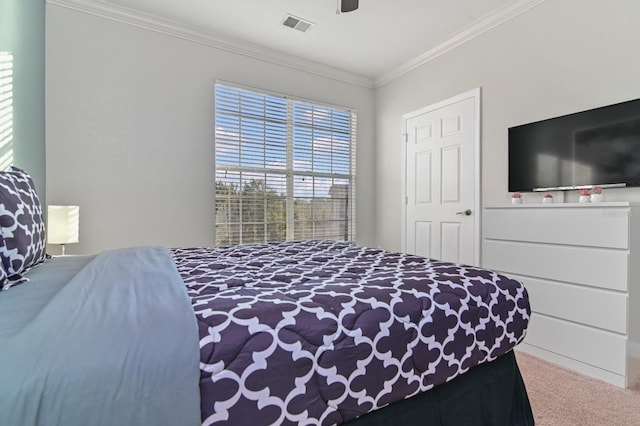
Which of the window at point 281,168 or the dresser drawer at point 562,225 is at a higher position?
the window at point 281,168

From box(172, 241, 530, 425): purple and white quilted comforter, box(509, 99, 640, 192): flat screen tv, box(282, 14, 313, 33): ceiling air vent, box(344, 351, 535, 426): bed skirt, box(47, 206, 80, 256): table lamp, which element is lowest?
box(344, 351, 535, 426): bed skirt

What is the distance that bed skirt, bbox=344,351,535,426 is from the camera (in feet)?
3.27

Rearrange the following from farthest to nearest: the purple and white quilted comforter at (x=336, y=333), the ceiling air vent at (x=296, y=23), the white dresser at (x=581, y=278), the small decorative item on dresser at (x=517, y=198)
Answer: the ceiling air vent at (x=296, y=23) < the small decorative item on dresser at (x=517, y=198) < the white dresser at (x=581, y=278) < the purple and white quilted comforter at (x=336, y=333)

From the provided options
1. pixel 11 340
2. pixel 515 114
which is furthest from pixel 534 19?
pixel 11 340

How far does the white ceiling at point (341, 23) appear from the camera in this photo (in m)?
2.77

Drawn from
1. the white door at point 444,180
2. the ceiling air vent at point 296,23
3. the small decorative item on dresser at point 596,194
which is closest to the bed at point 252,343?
the small decorative item on dresser at point 596,194

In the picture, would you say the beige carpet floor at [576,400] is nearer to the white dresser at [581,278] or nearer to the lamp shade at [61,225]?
the white dresser at [581,278]

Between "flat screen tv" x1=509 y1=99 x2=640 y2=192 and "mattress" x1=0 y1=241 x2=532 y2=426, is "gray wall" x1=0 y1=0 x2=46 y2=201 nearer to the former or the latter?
"mattress" x1=0 y1=241 x2=532 y2=426

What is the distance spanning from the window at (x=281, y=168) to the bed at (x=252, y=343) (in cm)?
200

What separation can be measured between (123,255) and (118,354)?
101 centimetres

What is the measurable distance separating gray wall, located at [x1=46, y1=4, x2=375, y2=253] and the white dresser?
2.82 m

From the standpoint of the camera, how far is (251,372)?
74cm

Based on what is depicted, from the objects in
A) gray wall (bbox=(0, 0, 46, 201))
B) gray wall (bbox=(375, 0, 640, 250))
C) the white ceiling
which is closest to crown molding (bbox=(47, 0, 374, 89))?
the white ceiling

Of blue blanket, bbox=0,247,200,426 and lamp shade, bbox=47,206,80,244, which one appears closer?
blue blanket, bbox=0,247,200,426
